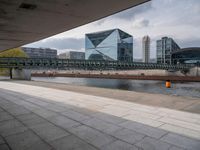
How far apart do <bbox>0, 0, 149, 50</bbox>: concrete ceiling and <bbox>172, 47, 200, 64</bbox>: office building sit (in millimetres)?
127672

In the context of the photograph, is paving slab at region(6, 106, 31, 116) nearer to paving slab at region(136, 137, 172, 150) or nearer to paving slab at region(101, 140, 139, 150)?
paving slab at region(101, 140, 139, 150)

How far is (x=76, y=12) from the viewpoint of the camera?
4656 mm

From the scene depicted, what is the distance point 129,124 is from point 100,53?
14431 cm

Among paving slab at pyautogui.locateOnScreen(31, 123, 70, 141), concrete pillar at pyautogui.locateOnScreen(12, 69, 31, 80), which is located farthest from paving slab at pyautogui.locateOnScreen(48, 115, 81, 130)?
concrete pillar at pyautogui.locateOnScreen(12, 69, 31, 80)

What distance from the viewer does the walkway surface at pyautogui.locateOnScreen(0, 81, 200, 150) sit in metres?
3.98

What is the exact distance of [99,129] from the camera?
16.4 feet

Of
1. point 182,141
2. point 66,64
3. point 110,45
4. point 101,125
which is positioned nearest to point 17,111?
point 101,125

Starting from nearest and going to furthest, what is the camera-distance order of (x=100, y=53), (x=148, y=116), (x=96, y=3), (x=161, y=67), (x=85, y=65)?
(x=96, y=3) → (x=148, y=116) → (x=85, y=65) → (x=161, y=67) → (x=100, y=53)

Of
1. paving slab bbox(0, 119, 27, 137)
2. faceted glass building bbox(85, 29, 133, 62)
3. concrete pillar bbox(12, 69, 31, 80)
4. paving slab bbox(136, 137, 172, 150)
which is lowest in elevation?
paving slab bbox(136, 137, 172, 150)

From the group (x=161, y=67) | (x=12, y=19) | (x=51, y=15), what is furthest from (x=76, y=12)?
(x=161, y=67)

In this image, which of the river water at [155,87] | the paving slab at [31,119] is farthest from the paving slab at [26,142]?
the river water at [155,87]

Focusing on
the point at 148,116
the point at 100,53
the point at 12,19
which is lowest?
the point at 148,116

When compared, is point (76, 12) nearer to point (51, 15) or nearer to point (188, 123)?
point (51, 15)

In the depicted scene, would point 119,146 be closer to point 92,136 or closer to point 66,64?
point 92,136
